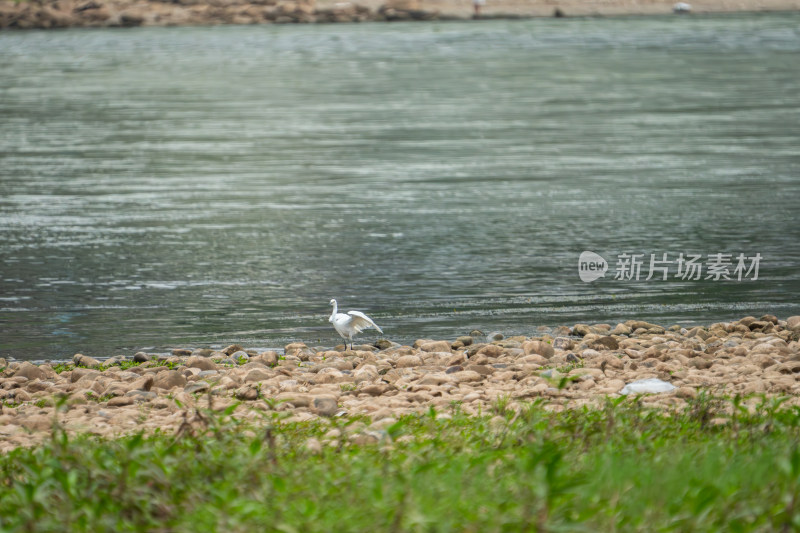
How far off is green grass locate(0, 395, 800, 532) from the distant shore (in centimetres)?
6385

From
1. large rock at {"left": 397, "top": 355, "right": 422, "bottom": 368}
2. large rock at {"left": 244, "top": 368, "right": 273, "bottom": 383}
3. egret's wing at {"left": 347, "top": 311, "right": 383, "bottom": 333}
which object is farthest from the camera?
egret's wing at {"left": 347, "top": 311, "right": 383, "bottom": 333}

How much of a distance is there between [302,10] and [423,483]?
219 ft

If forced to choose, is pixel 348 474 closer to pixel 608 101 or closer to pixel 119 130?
pixel 119 130

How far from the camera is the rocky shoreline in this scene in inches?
289

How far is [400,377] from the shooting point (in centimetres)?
864

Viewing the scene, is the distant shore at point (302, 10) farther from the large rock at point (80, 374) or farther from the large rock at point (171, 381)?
the large rock at point (171, 381)

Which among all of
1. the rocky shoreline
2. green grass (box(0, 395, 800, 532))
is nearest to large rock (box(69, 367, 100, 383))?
the rocky shoreline

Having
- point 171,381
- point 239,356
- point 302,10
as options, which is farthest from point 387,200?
point 302,10

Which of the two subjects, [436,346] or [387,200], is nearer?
[436,346]

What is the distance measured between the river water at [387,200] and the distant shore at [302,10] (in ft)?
97.6

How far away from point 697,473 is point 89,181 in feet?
55.1

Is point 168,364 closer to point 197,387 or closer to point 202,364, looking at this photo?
point 202,364

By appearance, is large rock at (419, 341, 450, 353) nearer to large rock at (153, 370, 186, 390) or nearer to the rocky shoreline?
the rocky shoreline

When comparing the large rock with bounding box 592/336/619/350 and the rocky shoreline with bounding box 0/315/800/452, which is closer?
the rocky shoreline with bounding box 0/315/800/452
